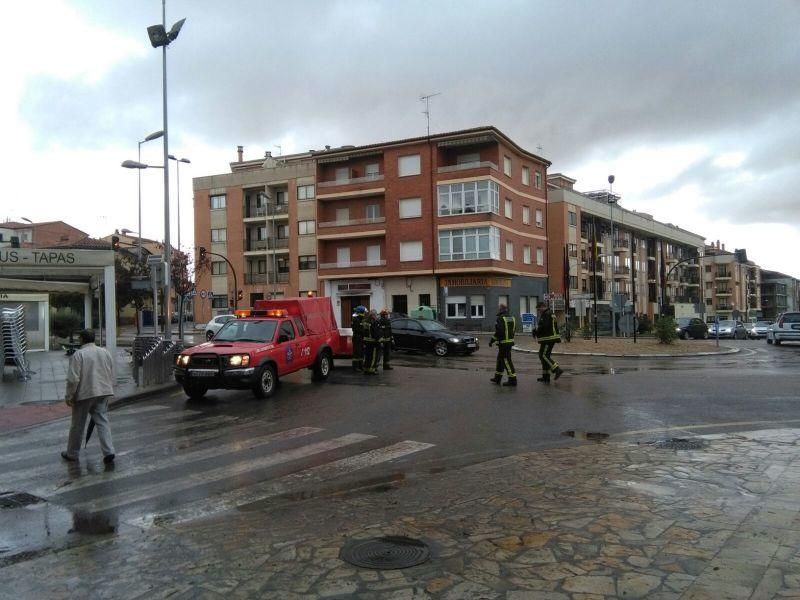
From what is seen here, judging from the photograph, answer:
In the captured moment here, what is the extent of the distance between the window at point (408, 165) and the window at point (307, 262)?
38.6 feet

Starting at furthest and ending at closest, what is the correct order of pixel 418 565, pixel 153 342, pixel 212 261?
pixel 212 261
pixel 153 342
pixel 418 565

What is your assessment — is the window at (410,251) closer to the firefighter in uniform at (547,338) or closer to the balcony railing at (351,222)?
the balcony railing at (351,222)

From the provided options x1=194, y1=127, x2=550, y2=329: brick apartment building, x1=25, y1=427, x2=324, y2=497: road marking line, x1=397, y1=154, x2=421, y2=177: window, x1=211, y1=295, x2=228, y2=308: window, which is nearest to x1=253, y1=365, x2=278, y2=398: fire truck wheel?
x1=25, y1=427, x2=324, y2=497: road marking line

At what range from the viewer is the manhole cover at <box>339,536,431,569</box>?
4078 mm

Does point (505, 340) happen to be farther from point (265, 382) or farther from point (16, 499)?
point (16, 499)

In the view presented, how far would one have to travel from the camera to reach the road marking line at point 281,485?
17.3 feet

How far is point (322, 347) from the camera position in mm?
14984

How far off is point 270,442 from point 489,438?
2854 mm

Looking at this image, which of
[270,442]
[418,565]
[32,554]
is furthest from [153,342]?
[418,565]

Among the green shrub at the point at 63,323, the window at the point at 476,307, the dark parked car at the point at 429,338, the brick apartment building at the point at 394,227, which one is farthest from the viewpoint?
the window at the point at 476,307

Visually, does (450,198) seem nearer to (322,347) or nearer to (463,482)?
(322,347)

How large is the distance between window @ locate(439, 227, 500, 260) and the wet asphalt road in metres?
30.2

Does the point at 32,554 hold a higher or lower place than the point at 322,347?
lower

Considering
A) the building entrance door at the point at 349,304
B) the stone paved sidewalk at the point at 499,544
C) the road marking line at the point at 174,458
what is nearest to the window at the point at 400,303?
the building entrance door at the point at 349,304
